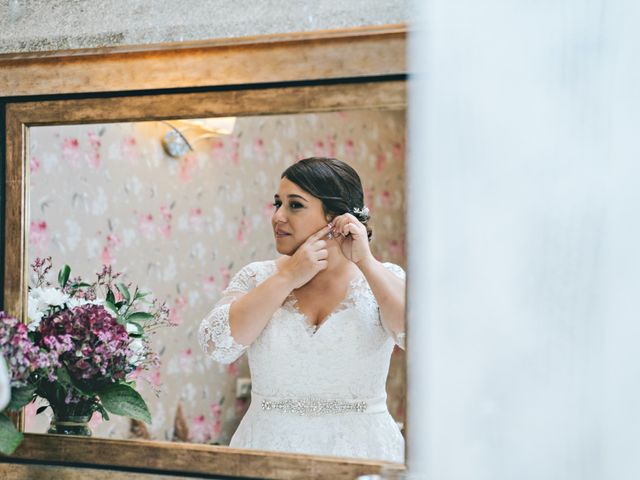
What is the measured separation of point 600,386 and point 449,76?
43cm

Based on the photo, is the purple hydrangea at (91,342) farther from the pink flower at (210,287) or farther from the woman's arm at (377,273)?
the woman's arm at (377,273)

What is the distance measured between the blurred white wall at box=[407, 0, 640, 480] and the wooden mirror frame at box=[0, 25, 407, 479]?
0.69 feet

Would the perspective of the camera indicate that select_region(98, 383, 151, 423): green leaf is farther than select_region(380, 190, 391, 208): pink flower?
Yes

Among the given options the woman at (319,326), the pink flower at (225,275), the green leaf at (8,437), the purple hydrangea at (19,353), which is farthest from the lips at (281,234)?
the green leaf at (8,437)

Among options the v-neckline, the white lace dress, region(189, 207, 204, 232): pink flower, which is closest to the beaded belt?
the white lace dress

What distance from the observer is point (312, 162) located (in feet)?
4.16

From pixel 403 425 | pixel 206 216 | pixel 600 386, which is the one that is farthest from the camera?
pixel 206 216

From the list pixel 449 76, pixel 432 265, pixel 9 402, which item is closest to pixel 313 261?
pixel 432 265

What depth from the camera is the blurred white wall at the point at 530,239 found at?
0.99 m

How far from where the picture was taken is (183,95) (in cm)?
136

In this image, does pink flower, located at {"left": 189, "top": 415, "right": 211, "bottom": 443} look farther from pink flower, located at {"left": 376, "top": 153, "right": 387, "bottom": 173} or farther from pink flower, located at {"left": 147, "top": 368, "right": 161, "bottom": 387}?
pink flower, located at {"left": 376, "top": 153, "right": 387, "bottom": 173}

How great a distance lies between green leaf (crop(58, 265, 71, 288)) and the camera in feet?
4.64

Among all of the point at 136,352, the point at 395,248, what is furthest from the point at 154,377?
the point at 395,248

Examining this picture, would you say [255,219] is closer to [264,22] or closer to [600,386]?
[264,22]
